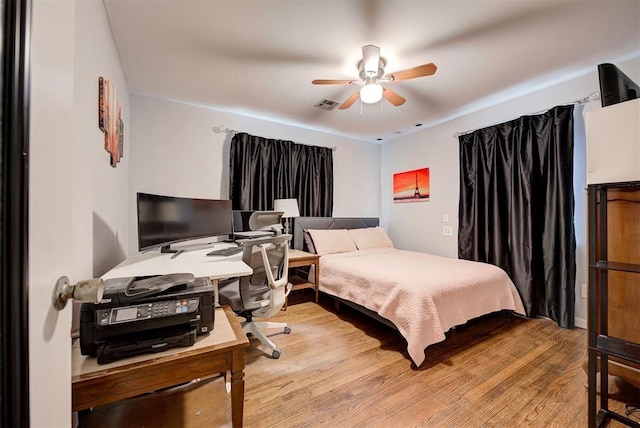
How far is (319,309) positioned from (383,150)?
307cm

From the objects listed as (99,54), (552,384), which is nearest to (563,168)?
(552,384)

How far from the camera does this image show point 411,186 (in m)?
4.17

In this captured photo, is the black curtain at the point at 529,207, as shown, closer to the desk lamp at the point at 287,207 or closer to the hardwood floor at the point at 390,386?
the hardwood floor at the point at 390,386

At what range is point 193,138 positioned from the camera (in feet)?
10.3

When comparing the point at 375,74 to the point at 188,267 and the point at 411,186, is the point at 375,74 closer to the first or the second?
the point at 188,267

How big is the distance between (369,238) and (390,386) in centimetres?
236

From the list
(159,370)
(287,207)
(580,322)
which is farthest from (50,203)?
(580,322)

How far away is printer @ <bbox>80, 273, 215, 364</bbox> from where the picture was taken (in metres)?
0.90

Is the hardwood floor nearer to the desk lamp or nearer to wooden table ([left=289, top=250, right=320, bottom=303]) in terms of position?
wooden table ([left=289, top=250, right=320, bottom=303])

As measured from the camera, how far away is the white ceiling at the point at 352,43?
1.67 metres

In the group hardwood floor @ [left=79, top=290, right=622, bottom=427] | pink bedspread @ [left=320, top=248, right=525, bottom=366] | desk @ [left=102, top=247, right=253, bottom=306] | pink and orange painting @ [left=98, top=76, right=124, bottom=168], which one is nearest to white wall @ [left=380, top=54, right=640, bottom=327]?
pink bedspread @ [left=320, top=248, right=525, bottom=366]

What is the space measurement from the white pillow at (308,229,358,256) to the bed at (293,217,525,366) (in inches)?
0.5

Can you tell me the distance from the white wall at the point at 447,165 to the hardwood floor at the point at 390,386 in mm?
1109

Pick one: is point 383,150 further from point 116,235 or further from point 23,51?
point 23,51
